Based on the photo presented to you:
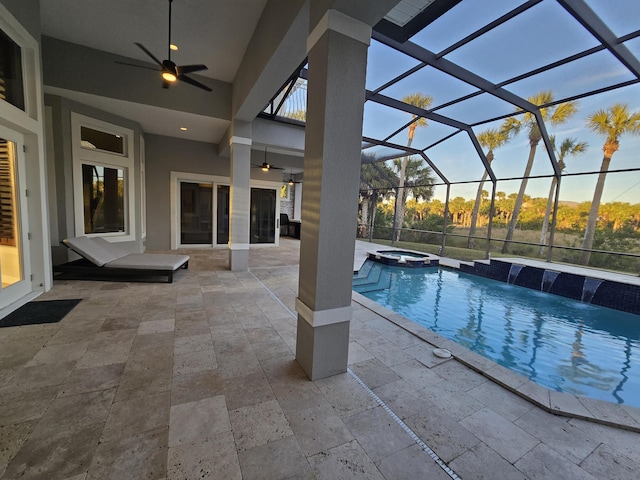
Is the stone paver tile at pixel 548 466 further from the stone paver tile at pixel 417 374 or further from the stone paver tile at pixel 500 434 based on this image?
the stone paver tile at pixel 417 374

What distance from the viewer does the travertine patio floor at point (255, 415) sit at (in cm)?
143

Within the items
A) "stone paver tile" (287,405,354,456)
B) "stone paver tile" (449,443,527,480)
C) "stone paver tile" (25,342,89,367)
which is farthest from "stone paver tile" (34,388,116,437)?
"stone paver tile" (449,443,527,480)

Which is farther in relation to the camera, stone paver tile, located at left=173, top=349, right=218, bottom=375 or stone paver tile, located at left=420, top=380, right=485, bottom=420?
stone paver tile, located at left=173, top=349, right=218, bottom=375

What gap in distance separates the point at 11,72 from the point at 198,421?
470 cm

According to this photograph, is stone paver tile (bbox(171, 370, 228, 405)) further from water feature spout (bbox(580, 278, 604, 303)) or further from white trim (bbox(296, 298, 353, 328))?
water feature spout (bbox(580, 278, 604, 303))

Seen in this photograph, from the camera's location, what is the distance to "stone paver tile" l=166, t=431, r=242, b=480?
1357 mm

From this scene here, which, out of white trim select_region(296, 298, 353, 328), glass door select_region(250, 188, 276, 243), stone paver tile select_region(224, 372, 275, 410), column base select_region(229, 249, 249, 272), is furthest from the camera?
glass door select_region(250, 188, 276, 243)

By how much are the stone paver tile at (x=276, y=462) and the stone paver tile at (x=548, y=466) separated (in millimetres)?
1190

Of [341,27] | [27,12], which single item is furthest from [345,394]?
[27,12]

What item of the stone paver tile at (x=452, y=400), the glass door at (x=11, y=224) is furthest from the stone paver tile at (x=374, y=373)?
the glass door at (x=11, y=224)

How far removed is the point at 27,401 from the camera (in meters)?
1.81

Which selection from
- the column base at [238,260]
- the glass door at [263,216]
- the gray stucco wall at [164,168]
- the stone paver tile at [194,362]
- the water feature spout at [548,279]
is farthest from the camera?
the glass door at [263,216]

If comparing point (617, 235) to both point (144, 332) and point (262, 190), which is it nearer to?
point (262, 190)

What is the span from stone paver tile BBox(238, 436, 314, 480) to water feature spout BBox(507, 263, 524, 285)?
7.65m
